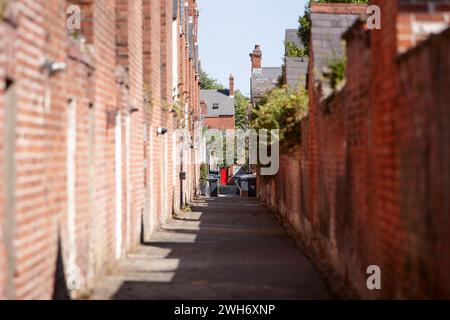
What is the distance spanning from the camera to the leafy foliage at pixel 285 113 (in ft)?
62.1

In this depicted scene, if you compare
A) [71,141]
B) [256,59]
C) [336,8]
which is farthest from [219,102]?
[71,141]

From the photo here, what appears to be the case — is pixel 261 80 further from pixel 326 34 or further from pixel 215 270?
pixel 215 270

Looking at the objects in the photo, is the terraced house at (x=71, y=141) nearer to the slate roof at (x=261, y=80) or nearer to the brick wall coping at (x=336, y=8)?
the brick wall coping at (x=336, y=8)

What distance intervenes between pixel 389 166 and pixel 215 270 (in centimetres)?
507

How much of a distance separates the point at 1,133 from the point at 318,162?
27.6ft

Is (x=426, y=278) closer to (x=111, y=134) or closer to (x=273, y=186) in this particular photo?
(x=111, y=134)

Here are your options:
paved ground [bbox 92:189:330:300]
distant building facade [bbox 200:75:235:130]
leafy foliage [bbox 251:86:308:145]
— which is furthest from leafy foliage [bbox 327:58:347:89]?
distant building facade [bbox 200:75:235:130]

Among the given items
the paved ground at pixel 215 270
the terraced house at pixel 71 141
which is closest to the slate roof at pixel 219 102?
the paved ground at pixel 215 270

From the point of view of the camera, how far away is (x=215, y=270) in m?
11.5

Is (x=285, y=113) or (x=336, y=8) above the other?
(x=336, y=8)

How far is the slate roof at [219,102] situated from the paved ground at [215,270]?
73.1 m

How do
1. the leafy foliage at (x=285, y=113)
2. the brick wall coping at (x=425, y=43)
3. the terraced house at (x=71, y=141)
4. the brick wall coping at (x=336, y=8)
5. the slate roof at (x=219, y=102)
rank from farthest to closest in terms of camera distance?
the slate roof at (x=219, y=102) → the leafy foliage at (x=285, y=113) → the brick wall coping at (x=336, y=8) → the terraced house at (x=71, y=141) → the brick wall coping at (x=425, y=43)

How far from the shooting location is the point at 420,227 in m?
5.89

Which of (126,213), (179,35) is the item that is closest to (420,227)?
(126,213)
